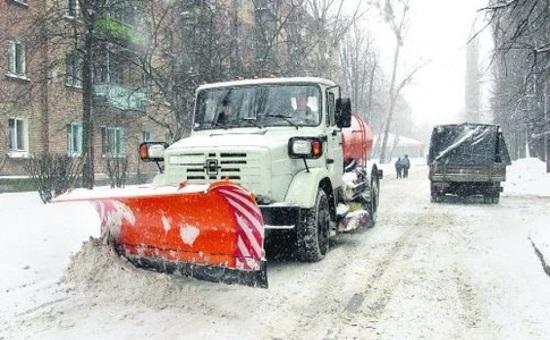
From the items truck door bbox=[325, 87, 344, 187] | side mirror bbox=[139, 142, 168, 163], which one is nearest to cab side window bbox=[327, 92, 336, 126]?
truck door bbox=[325, 87, 344, 187]

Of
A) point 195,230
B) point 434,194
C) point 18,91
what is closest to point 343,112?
point 195,230

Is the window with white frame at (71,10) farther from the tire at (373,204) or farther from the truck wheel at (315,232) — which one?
the truck wheel at (315,232)

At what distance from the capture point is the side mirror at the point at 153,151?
7.80 m

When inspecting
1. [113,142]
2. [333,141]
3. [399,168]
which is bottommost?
[399,168]

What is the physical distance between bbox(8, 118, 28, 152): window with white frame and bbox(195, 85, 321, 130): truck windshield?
623 inches

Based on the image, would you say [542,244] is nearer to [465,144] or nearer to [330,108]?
[330,108]

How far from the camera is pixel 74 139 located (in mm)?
24953

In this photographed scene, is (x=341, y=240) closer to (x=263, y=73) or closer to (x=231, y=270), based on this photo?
(x=231, y=270)

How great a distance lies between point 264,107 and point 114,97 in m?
16.6

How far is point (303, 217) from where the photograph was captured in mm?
6770

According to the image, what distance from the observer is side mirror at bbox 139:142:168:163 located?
7805 millimetres

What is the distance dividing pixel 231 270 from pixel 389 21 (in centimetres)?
3879

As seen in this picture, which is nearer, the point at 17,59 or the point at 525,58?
the point at 525,58

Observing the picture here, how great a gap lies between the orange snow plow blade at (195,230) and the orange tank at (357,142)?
441 centimetres
